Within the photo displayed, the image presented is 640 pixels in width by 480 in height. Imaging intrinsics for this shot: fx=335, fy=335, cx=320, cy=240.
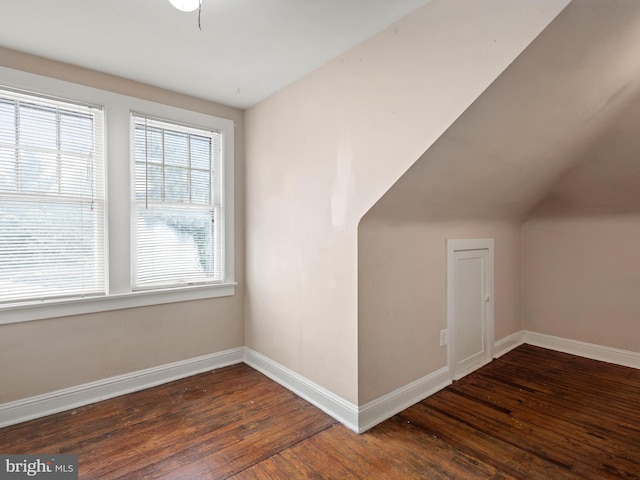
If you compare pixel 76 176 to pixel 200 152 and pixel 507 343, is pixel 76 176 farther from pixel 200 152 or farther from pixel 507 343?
pixel 507 343

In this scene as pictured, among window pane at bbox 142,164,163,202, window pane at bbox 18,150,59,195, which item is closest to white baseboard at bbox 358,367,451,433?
window pane at bbox 142,164,163,202

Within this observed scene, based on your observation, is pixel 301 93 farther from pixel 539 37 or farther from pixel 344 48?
pixel 539 37

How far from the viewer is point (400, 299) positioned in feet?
8.05

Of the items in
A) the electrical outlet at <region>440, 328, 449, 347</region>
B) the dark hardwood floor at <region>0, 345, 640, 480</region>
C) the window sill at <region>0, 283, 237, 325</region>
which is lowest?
the dark hardwood floor at <region>0, 345, 640, 480</region>

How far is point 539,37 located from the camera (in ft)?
4.96

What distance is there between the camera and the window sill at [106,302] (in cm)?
232

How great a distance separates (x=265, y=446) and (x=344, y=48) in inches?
103

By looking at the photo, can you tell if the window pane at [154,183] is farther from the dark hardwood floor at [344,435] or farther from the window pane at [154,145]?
the dark hardwood floor at [344,435]

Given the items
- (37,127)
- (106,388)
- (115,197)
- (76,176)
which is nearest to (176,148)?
(115,197)

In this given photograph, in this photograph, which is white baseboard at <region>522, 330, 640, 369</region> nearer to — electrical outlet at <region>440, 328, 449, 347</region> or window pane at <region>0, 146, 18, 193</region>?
electrical outlet at <region>440, 328, 449, 347</region>

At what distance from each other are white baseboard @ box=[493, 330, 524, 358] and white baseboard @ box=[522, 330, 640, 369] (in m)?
0.10

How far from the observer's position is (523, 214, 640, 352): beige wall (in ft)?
10.7

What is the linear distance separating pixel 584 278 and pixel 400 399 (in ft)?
8.46

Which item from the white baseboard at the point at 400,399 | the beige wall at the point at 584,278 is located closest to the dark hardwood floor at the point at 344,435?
the white baseboard at the point at 400,399
